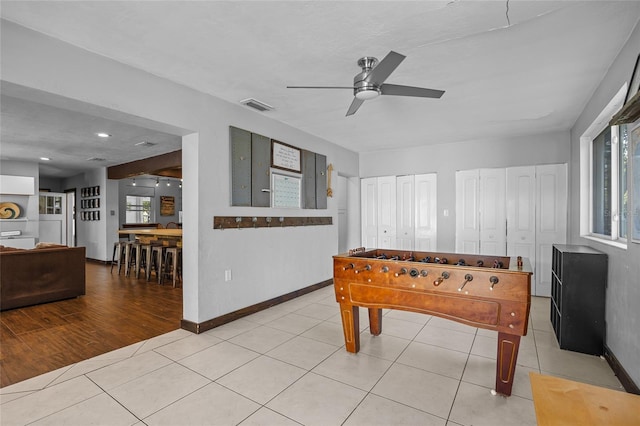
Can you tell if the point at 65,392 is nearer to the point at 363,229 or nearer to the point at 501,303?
the point at 501,303

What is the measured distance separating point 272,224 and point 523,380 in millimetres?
3158

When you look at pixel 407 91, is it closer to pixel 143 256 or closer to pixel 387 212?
pixel 387 212

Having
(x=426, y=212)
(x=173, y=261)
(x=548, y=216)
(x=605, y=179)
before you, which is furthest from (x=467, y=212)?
(x=173, y=261)

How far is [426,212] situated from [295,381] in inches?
168

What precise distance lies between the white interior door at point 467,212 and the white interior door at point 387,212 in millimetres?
1162

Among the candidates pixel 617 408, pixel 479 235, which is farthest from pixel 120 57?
pixel 479 235

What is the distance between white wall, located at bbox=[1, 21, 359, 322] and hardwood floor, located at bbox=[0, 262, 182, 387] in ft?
2.18

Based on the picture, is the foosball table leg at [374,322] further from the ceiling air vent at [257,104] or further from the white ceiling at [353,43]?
the ceiling air vent at [257,104]

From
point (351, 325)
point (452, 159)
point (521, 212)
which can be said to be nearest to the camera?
point (351, 325)

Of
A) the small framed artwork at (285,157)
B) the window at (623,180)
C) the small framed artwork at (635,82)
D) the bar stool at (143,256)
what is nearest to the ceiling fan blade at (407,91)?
the small framed artwork at (635,82)

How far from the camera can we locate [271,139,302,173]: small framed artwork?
14.2ft

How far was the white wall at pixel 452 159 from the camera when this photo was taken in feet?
16.1

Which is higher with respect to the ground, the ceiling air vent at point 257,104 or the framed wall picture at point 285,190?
the ceiling air vent at point 257,104

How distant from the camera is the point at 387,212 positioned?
617 centimetres
